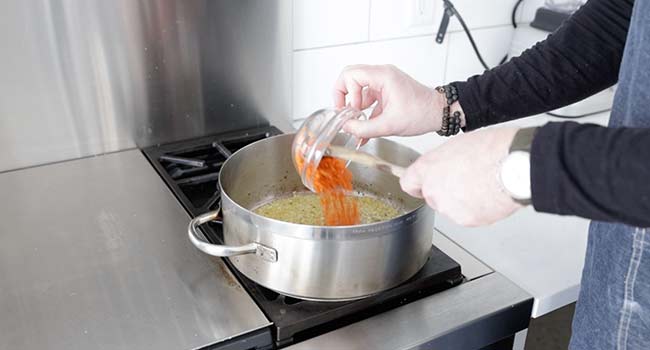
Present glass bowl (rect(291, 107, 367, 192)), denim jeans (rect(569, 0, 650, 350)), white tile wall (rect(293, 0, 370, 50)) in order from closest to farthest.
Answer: denim jeans (rect(569, 0, 650, 350))
glass bowl (rect(291, 107, 367, 192))
white tile wall (rect(293, 0, 370, 50))

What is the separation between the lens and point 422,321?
0.71 metres

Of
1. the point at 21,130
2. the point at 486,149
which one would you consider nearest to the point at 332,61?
the point at 21,130

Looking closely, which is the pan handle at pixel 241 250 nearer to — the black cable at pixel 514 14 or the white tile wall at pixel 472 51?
the white tile wall at pixel 472 51

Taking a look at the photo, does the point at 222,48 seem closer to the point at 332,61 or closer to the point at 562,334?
the point at 332,61

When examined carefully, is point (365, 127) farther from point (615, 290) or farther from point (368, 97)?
point (615, 290)

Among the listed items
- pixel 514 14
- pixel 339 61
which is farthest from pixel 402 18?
pixel 514 14

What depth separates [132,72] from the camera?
3.38ft

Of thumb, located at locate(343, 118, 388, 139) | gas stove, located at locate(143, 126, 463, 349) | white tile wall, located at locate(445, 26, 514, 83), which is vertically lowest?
gas stove, located at locate(143, 126, 463, 349)

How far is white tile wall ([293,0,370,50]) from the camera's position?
113 centimetres

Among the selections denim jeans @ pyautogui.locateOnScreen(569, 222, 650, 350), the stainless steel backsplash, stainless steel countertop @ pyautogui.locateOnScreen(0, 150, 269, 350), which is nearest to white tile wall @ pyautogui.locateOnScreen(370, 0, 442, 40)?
the stainless steel backsplash

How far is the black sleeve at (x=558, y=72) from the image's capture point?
0.76 meters

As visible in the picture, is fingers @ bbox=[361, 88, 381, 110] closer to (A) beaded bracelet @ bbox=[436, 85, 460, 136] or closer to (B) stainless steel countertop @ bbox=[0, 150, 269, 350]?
(A) beaded bracelet @ bbox=[436, 85, 460, 136]

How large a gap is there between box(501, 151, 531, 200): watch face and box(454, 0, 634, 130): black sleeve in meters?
0.27

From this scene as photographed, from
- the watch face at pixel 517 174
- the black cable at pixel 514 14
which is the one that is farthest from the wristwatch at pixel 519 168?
the black cable at pixel 514 14
